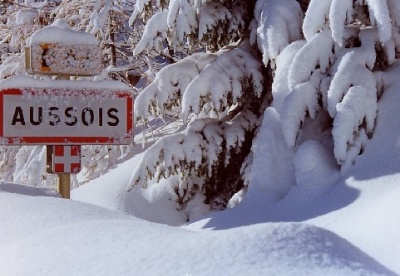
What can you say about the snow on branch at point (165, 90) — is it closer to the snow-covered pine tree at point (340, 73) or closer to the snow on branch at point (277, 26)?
the snow on branch at point (277, 26)

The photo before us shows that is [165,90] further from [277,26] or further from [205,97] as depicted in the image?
[277,26]

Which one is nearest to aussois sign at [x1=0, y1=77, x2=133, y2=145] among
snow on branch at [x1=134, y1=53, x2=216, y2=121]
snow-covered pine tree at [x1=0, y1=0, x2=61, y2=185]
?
snow on branch at [x1=134, y1=53, x2=216, y2=121]

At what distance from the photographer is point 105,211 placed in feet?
13.2

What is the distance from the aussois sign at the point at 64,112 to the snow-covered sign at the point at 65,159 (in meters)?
0.09

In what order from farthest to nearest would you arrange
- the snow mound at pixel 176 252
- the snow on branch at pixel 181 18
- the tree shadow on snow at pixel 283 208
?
the snow on branch at pixel 181 18 < the tree shadow on snow at pixel 283 208 < the snow mound at pixel 176 252

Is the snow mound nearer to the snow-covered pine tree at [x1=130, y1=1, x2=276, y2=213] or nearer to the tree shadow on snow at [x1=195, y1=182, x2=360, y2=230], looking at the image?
the tree shadow on snow at [x1=195, y1=182, x2=360, y2=230]

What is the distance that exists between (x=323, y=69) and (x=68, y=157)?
2435mm

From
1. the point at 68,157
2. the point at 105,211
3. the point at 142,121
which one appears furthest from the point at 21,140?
the point at 142,121

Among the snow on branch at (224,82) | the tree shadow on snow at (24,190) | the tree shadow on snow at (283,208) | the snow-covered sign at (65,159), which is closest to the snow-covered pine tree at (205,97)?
the snow on branch at (224,82)

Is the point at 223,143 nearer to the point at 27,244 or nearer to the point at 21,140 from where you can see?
the point at 21,140

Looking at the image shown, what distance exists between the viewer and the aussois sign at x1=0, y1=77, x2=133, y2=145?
5324 millimetres

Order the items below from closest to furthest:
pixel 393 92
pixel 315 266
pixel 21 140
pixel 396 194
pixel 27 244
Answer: pixel 315 266
pixel 27 244
pixel 396 194
pixel 21 140
pixel 393 92

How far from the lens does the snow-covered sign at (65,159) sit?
5492 mm

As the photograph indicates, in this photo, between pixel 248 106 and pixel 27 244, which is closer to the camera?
pixel 27 244
